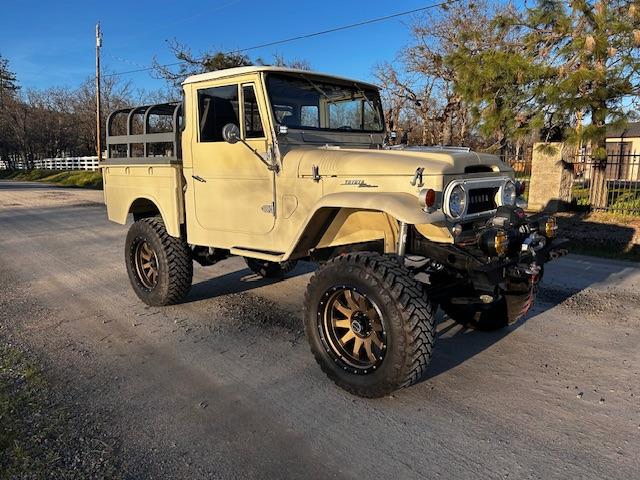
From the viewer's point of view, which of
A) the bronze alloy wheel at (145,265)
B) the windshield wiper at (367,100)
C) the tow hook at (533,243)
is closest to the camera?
the tow hook at (533,243)

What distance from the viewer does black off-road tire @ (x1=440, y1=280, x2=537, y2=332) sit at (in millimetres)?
4062

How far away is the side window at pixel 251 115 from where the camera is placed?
4.31 m

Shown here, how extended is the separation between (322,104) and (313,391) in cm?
259

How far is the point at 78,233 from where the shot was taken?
10695mm

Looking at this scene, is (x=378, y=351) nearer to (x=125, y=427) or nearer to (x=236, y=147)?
(x=125, y=427)

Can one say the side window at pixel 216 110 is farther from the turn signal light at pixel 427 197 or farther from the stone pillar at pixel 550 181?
the stone pillar at pixel 550 181

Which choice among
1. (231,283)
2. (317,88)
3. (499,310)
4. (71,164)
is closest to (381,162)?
(317,88)

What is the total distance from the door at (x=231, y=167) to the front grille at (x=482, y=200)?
5.25 ft

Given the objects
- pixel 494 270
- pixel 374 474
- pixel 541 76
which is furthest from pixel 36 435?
pixel 541 76

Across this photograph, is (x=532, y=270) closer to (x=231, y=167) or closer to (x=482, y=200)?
(x=482, y=200)

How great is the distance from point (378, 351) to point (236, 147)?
216cm

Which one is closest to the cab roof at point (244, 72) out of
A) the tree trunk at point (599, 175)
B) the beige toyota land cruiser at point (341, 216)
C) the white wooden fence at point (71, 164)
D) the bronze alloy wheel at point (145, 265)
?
the beige toyota land cruiser at point (341, 216)

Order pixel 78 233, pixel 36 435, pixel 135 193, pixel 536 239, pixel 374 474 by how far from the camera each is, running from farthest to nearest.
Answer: pixel 78 233, pixel 135 193, pixel 536 239, pixel 36 435, pixel 374 474

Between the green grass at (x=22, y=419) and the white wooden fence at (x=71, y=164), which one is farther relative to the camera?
the white wooden fence at (x=71, y=164)
